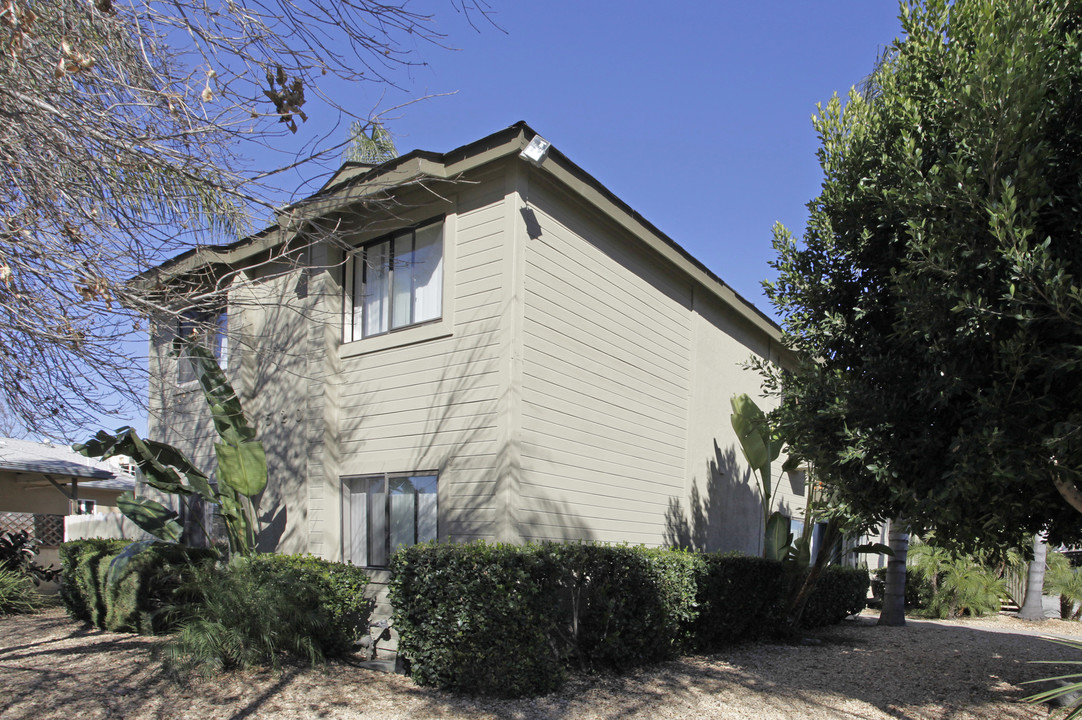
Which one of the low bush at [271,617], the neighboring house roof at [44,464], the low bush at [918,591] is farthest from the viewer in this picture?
the low bush at [918,591]

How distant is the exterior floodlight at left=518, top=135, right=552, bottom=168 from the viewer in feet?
30.1

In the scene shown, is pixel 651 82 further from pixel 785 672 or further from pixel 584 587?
pixel 785 672

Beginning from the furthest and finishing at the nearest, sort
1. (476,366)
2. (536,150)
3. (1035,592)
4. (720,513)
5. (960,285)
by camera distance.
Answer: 1. (1035,592)
2. (720,513)
3. (476,366)
4. (536,150)
5. (960,285)

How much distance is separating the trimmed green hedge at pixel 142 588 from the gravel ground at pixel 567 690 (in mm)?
265

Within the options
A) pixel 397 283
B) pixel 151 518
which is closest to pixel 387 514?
pixel 397 283

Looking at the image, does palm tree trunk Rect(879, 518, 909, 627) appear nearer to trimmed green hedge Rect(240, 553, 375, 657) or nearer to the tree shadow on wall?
the tree shadow on wall

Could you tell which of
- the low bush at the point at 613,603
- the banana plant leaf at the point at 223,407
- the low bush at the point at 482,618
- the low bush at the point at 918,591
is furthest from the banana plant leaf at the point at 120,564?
the low bush at the point at 918,591

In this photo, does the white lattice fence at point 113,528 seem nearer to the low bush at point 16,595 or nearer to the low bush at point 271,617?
the low bush at point 16,595

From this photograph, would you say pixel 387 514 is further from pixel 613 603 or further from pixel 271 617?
pixel 613 603

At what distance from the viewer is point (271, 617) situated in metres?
8.37

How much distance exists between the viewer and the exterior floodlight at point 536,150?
9.18 m

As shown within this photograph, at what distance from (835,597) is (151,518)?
12528 mm

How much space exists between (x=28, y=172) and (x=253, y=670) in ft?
17.7

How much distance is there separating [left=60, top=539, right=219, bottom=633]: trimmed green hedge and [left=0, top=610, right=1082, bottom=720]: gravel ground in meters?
0.26
